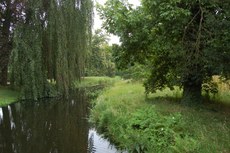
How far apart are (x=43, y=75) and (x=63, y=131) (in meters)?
10.0

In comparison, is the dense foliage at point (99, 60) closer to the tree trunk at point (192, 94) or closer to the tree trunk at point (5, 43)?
the tree trunk at point (5, 43)

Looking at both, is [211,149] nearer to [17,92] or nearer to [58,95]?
[58,95]

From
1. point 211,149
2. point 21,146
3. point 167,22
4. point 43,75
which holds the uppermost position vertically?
point 167,22

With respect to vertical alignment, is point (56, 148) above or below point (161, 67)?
below

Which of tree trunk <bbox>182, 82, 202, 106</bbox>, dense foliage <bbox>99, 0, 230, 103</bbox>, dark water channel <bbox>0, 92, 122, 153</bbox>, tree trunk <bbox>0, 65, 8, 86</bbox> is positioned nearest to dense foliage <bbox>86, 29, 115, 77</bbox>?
tree trunk <bbox>0, 65, 8, 86</bbox>

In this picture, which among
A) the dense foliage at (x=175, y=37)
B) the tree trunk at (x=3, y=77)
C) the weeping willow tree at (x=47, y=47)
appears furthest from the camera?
the tree trunk at (x=3, y=77)

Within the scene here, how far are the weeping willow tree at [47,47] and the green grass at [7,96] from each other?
89 cm

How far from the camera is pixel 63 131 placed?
10758 millimetres

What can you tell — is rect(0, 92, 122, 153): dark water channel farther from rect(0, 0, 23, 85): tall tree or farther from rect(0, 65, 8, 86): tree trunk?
rect(0, 65, 8, 86): tree trunk

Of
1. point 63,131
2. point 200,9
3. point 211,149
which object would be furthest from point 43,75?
point 211,149

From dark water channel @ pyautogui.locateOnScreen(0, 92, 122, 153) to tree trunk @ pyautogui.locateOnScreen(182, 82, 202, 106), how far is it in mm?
3355

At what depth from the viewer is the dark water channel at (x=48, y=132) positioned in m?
8.72

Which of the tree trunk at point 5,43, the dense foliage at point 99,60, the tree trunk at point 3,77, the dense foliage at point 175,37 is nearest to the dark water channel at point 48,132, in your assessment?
the dense foliage at point 175,37

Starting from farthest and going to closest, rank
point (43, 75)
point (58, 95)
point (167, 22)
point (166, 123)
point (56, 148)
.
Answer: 1. point (58, 95)
2. point (43, 75)
3. point (167, 22)
4. point (56, 148)
5. point (166, 123)
